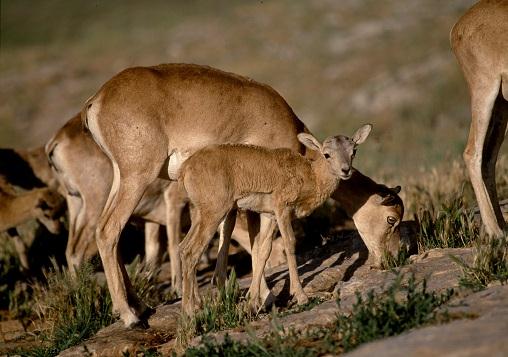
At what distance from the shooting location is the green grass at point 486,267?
723cm

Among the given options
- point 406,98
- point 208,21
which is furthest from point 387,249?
point 208,21

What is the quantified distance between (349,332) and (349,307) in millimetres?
933

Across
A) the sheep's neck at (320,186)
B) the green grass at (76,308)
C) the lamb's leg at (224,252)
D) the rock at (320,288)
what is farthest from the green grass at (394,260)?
the green grass at (76,308)

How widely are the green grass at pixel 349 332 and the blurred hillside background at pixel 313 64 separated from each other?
8746 millimetres

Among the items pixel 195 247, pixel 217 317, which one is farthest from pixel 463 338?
pixel 195 247

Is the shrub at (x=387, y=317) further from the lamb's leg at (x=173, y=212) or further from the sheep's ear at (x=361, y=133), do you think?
the lamb's leg at (x=173, y=212)

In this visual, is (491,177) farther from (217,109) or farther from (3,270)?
(3,270)

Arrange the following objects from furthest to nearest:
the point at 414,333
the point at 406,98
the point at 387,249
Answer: the point at 406,98
the point at 387,249
the point at 414,333

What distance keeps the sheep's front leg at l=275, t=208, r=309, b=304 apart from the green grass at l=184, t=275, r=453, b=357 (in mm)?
1667

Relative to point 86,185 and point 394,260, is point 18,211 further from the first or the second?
point 394,260

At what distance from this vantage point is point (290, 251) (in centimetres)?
888

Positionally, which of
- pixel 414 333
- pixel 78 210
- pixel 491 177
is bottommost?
pixel 414 333

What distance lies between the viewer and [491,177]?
390 inches

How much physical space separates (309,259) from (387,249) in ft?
5.28
